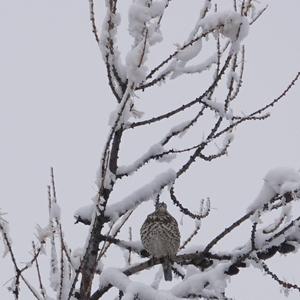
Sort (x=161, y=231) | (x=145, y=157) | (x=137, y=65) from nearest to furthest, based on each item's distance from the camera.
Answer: (x=137, y=65) < (x=145, y=157) < (x=161, y=231)

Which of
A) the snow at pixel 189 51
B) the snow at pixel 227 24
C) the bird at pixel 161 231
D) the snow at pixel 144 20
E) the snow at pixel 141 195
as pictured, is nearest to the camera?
the snow at pixel 144 20

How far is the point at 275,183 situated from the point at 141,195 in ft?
2.67

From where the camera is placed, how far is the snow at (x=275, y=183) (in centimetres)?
281

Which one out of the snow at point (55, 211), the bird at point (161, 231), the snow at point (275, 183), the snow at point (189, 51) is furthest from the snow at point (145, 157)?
the bird at point (161, 231)

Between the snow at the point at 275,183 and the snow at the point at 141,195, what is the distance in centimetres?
61

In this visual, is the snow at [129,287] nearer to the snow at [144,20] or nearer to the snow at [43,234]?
the snow at [43,234]

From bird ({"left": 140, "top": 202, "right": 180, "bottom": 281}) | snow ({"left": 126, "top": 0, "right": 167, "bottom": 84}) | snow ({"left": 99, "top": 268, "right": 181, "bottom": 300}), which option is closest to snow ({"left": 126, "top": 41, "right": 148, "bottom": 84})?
snow ({"left": 126, "top": 0, "right": 167, "bottom": 84})

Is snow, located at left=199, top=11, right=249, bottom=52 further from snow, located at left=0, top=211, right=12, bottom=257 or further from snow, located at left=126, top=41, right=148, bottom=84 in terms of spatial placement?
snow, located at left=0, top=211, right=12, bottom=257

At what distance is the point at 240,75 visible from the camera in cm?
334

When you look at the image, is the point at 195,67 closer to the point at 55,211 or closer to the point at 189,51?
the point at 189,51

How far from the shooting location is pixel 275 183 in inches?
112

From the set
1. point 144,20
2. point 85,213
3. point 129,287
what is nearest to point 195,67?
point 144,20

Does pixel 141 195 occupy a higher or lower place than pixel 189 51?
lower

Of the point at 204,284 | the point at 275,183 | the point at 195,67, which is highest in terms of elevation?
the point at 195,67
